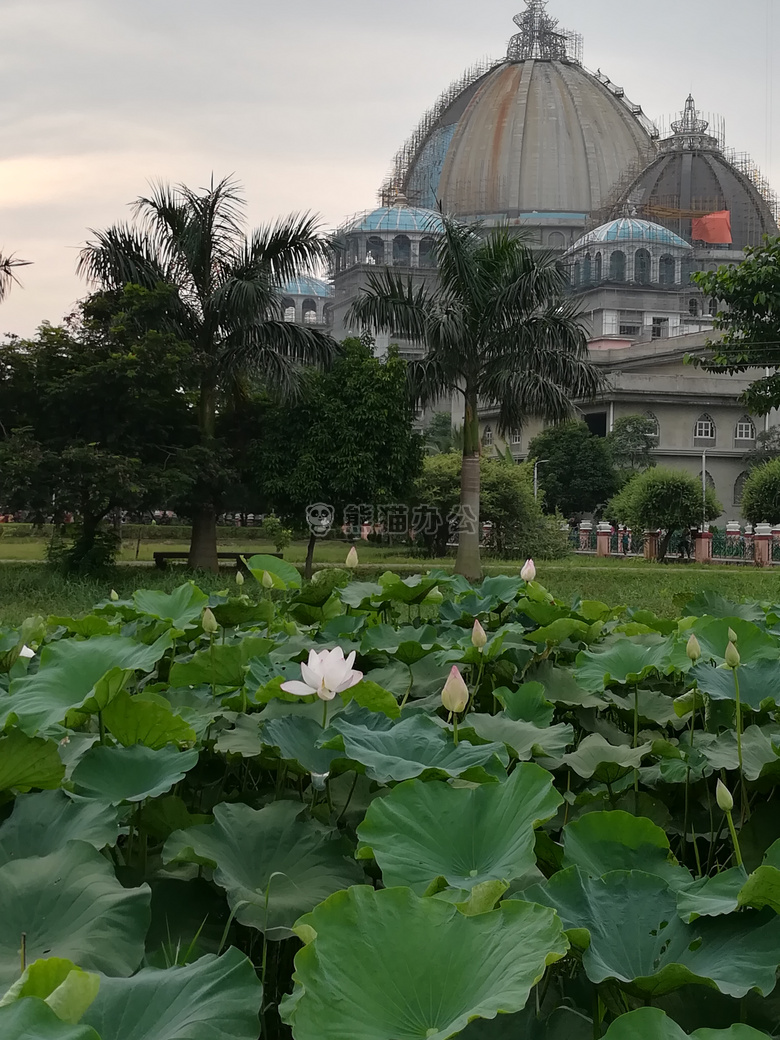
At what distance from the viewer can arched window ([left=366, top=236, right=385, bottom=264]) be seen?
4772cm

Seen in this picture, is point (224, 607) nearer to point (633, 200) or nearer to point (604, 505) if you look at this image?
point (604, 505)

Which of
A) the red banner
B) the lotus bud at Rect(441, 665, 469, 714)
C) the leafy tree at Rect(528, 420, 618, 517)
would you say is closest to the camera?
the lotus bud at Rect(441, 665, 469, 714)

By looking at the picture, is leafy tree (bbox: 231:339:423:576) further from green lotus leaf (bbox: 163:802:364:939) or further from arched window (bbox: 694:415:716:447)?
arched window (bbox: 694:415:716:447)

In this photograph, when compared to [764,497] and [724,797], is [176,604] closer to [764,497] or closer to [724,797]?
[724,797]

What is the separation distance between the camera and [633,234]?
4694 cm

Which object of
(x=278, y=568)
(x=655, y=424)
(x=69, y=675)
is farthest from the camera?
(x=655, y=424)

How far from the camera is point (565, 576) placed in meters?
15.0

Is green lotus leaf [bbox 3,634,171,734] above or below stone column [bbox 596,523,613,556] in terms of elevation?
above

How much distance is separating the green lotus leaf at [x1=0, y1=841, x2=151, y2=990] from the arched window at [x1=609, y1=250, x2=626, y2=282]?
159 feet

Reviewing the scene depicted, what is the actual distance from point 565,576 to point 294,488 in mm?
4165

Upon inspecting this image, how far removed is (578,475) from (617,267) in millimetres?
20045

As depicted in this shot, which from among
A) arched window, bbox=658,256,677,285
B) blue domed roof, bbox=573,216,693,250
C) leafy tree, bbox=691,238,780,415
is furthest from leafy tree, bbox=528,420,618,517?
arched window, bbox=658,256,677,285

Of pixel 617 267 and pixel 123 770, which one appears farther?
pixel 617 267

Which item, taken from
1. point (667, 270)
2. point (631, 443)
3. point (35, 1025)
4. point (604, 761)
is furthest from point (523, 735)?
point (667, 270)
